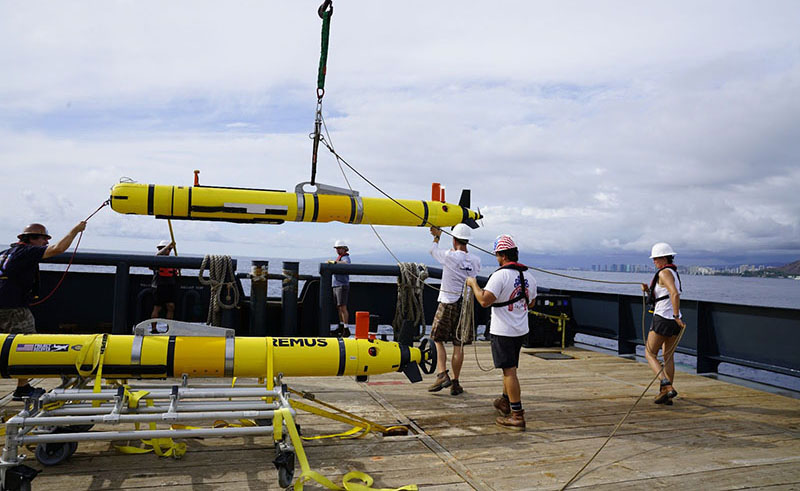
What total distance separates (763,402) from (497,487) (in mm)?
4437

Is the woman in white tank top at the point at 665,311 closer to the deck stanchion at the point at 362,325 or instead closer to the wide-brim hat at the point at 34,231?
the deck stanchion at the point at 362,325

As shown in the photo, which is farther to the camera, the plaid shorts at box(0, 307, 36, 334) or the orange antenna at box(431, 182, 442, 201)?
the orange antenna at box(431, 182, 442, 201)

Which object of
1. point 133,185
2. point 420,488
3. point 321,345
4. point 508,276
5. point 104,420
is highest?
point 133,185

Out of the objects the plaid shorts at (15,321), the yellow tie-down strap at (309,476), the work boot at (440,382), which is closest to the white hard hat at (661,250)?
the work boot at (440,382)

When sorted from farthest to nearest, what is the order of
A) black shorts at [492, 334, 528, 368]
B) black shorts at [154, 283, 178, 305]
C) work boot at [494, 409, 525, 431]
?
black shorts at [154, 283, 178, 305], black shorts at [492, 334, 528, 368], work boot at [494, 409, 525, 431]

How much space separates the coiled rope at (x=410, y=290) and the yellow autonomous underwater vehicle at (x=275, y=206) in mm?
1168

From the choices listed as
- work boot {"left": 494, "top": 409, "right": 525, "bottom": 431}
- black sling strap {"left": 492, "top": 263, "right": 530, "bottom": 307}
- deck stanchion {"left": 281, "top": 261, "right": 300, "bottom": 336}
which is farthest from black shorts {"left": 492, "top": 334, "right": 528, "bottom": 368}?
deck stanchion {"left": 281, "top": 261, "right": 300, "bottom": 336}

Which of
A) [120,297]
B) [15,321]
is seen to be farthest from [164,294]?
[15,321]

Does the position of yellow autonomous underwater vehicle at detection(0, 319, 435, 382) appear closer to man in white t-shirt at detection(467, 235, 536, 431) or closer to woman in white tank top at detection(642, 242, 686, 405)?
man in white t-shirt at detection(467, 235, 536, 431)

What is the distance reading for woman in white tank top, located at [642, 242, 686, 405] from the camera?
6324mm

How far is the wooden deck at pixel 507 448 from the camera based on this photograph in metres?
4.05

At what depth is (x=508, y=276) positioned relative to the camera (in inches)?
213

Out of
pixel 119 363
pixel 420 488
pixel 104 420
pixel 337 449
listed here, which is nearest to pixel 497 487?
pixel 420 488

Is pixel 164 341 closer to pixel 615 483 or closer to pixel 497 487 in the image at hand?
pixel 497 487
